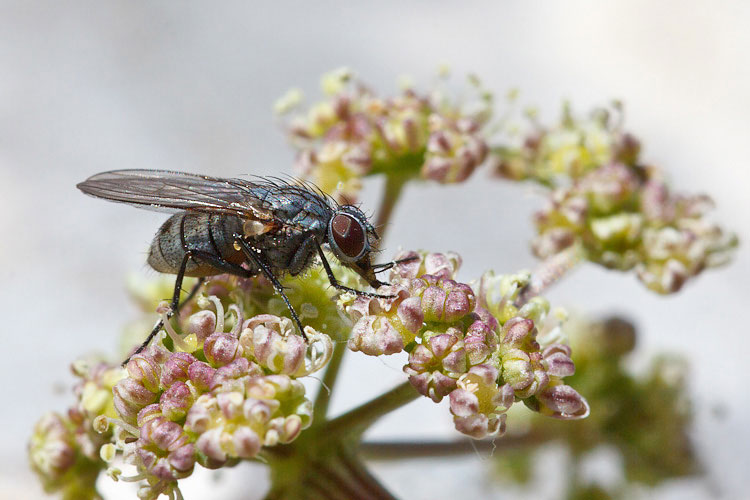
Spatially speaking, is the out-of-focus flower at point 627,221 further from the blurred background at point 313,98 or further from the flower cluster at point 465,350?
the blurred background at point 313,98

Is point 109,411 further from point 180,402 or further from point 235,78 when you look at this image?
point 235,78

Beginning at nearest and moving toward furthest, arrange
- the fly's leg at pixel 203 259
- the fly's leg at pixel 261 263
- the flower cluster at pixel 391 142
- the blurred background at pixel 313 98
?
the fly's leg at pixel 261 263
the fly's leg at pixel 203 259
the flower cluster at pixel 391 142
the blurred background at pixel 313 98

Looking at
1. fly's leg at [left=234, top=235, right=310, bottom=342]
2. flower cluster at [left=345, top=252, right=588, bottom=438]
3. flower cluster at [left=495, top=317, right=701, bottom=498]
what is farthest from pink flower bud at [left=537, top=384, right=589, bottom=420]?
flower cluster at [left=495, top=317, right=701, bottom=498]

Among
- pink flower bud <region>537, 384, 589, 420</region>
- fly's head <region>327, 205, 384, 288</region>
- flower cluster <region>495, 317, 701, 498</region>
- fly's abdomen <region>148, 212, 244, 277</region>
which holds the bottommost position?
flower cluster <region>495, 317, 701, 498</region>

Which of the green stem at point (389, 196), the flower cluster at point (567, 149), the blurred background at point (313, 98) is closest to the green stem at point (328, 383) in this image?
the green stem at point (389, 196)

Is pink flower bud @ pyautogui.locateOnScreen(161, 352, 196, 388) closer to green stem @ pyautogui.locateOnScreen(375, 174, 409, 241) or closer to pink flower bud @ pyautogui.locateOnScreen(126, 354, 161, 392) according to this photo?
pink flower bud @ pyautogui.locateOnScreen(126, 354, 161, 392)

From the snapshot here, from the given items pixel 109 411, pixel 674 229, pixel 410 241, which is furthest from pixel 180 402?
pixel 410 241

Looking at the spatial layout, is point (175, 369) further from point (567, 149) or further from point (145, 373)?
point (567, 149)
